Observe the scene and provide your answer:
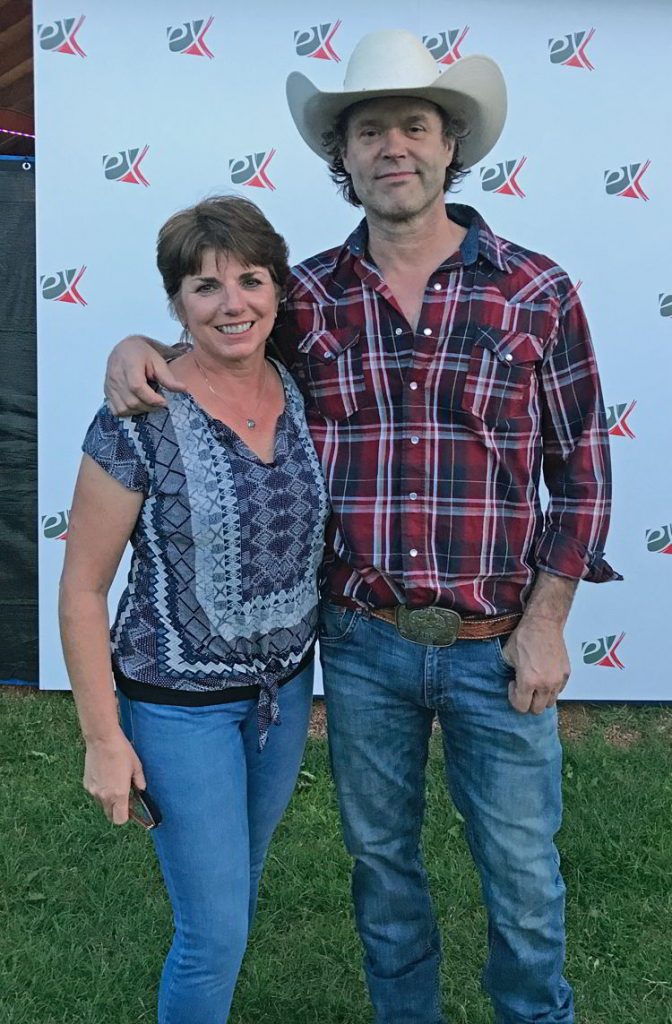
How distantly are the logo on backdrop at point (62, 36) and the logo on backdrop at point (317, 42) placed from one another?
849 millimetres

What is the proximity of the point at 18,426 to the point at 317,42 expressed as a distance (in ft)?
6.68

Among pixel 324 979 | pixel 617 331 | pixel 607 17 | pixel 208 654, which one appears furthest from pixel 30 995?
pixel 607 17

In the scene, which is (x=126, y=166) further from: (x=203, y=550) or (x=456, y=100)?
(x=203, y=550)

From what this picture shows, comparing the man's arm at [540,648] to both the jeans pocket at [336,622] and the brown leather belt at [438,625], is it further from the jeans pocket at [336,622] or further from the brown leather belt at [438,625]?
the jeans pocket at [336,622]

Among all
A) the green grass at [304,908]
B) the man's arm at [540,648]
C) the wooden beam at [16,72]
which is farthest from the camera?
the wooden beam at [16,72]

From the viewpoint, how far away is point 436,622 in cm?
198

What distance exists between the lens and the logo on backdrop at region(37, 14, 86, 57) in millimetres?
3816

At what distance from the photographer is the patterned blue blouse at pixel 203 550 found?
1.81 metres

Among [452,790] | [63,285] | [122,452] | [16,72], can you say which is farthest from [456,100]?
[16,72]

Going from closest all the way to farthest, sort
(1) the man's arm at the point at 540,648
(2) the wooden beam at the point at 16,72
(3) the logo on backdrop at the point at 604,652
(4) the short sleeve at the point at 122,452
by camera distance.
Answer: (4) the short sleeve at the point at 122,452 → (1) the man's arm at the point at 540,648 → (3) the logo on backdrop at the point at 604,652 → (2) the wooden beam at the point at 16,72

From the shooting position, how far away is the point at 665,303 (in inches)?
159

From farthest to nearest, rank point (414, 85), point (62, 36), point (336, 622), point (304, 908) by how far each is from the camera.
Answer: point (62, 36) < point (304, 908) < point (336, 622) < point (414, 85)

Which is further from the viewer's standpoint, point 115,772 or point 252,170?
point 252,170

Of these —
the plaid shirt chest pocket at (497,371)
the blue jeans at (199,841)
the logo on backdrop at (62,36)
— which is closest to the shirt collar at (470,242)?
the plaid shirt chest pocket at (497,371)
